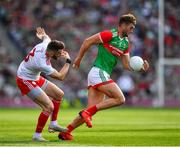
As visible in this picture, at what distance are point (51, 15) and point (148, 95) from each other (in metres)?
6.40

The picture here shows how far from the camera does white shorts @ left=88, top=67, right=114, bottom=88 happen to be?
1410 centimetres

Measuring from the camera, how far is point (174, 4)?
3591 cm

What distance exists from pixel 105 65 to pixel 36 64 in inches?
54.8

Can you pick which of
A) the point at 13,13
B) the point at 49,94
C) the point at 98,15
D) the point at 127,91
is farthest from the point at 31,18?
the point at 49,94

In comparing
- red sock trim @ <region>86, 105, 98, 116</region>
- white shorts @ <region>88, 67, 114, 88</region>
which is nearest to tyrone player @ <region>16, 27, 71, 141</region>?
white shorts @ <region>88, 67, 114, 88</region>

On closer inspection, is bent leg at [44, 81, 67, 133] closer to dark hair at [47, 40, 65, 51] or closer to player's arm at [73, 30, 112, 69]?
player's arm at [73, 30, 112, 69]

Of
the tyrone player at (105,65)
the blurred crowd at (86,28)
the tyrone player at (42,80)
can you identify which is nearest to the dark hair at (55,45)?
the tyrone player at (42,80)

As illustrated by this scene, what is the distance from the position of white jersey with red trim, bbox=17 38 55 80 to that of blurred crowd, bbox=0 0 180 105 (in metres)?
18.6

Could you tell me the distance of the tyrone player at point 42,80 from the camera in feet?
46.5

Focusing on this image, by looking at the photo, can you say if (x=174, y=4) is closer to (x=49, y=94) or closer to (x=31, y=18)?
(x=31, y=18)

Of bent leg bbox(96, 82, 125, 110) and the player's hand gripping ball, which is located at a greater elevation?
the player's hand gripping ball

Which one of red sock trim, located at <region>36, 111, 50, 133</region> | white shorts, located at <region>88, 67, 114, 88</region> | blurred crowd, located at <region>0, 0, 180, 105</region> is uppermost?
blurred crowd, located at <region>0, 0, 180, 105</region>

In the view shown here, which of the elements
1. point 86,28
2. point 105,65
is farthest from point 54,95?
point 86,28

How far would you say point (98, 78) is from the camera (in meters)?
14.1
